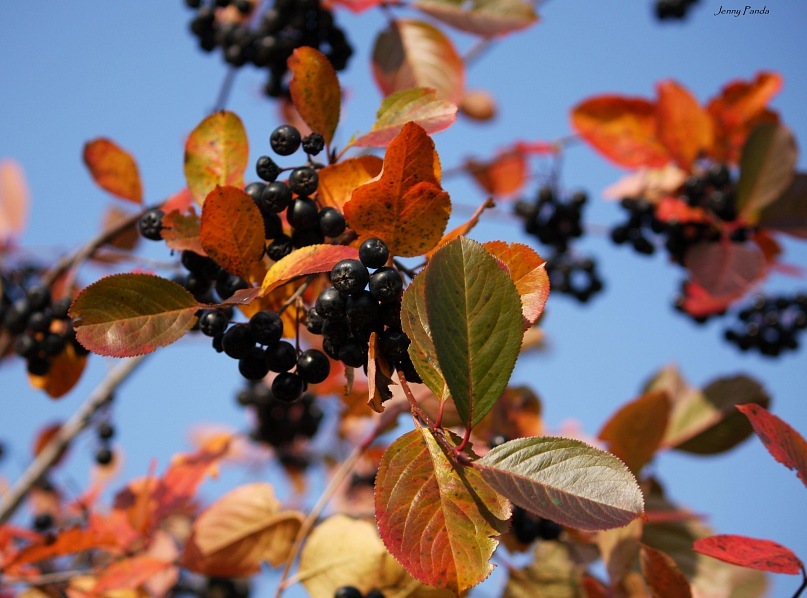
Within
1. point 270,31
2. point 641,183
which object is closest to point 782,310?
point 641,183

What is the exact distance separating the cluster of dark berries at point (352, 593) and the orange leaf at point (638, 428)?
0.58 m

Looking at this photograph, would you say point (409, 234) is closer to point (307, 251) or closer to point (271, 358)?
point (307, 251)

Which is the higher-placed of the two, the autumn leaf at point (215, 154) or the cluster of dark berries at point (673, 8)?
the autumn leaf at point (215, 154)

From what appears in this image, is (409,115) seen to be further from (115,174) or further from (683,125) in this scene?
(683,125)

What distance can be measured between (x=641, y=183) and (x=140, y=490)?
1732 mm

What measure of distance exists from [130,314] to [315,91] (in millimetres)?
407

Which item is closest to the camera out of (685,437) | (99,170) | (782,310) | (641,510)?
(641,510)

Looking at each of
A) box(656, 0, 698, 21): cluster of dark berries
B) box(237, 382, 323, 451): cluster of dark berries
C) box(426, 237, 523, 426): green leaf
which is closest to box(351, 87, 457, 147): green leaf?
box(426, 237, 523, 426): green leaf

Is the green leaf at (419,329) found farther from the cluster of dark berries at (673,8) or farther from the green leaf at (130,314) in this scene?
the cluster of dark berries at (673,8)

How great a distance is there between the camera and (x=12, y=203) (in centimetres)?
280

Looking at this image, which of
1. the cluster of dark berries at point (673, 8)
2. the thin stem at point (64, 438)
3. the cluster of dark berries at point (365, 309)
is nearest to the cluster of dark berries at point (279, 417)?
the thin stem at point (64, 438)

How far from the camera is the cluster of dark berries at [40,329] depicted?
55.0 inches

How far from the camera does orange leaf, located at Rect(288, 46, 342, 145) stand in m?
1.00

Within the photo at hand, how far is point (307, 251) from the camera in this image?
0.80m
